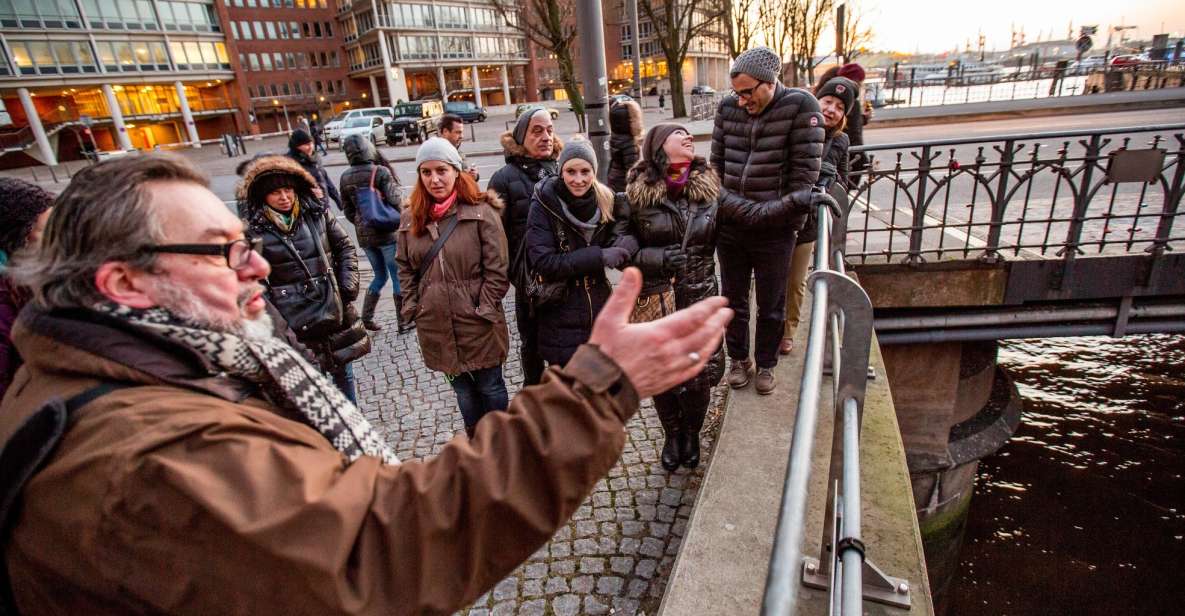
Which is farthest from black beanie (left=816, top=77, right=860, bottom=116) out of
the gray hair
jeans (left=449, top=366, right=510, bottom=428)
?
the gray hair

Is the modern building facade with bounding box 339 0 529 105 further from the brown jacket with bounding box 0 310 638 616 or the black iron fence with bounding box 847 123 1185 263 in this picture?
the brown jacket with bounding box 0 310 638 616

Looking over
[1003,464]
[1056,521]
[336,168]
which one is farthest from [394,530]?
[336,168]

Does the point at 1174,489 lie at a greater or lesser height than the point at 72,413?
lesser

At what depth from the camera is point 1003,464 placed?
7.06m

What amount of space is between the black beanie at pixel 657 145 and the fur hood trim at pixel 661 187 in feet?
0.13

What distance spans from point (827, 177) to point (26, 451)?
4.45m

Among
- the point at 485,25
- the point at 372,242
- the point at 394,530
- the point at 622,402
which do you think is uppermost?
the point at 485,25

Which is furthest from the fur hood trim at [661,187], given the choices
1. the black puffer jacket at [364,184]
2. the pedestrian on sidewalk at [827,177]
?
the black puffer jacket at [364,184]

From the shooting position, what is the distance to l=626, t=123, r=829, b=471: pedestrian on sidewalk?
3260mm

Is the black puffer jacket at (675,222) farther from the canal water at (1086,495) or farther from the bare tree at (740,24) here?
Answer: the bare tree at (740,24)

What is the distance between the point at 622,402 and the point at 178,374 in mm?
860

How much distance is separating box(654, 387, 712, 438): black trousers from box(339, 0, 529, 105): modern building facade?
59.3 metres

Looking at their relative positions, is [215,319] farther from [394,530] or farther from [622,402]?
[622,402]

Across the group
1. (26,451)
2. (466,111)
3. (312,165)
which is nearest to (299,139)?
(312,165)
